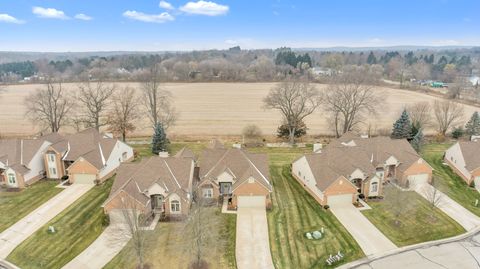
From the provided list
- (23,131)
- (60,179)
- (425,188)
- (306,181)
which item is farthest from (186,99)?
(425,188)

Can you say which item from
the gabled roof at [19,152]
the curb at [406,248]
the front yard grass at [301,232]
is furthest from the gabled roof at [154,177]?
the curb at [406,248]

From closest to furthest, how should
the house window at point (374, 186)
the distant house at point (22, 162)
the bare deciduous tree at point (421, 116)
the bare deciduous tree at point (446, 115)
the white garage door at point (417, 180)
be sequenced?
the house window at point (374, 186) → the distant house at point (22, 162) → the white garage door at point (417, 180) → the bare deciduous tree at point (421, 116) → the bare deciduous tree at point (446, 115)

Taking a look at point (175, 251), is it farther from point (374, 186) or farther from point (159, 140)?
point (159, 140)

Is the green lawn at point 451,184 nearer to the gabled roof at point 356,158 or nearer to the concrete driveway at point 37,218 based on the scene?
the gabled roof at point 356,158

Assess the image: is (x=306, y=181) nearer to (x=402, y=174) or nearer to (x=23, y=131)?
(x=402, y=174)

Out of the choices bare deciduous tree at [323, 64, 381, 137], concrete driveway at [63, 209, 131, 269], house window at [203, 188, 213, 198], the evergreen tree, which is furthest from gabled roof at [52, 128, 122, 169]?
the evergreen tree

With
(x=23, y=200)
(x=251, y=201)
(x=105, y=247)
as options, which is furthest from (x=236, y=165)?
(x=23, y=200)
